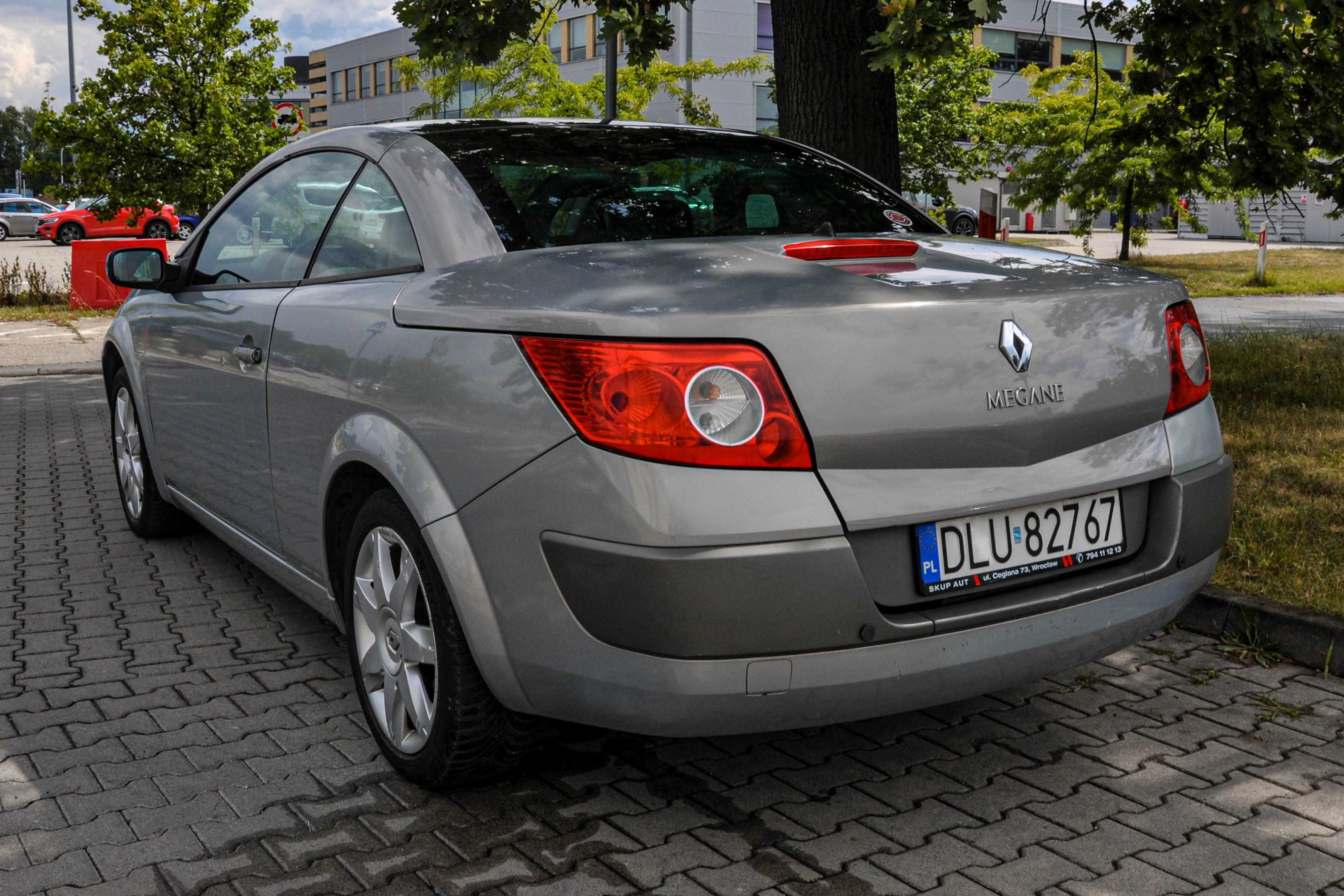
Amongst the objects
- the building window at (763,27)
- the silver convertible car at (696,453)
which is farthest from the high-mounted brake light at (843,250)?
the building window at (763,27)

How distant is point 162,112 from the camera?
17.7 meters

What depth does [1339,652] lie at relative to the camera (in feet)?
13.0

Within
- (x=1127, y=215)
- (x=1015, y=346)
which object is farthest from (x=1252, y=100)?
(x=1127, y=215)

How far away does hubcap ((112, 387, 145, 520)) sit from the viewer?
5.50 meters

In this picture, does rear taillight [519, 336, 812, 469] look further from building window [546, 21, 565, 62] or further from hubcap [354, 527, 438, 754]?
building window [546, 21, 565, 62]

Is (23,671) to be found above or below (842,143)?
below

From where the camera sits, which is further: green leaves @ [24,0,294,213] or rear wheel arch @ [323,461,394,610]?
green leaves @ [24,0,294,213]

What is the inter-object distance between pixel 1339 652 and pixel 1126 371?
1.67 metres

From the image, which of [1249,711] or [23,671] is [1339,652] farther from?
[23,671]

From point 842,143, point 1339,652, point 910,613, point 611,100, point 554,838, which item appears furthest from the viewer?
point 611,100

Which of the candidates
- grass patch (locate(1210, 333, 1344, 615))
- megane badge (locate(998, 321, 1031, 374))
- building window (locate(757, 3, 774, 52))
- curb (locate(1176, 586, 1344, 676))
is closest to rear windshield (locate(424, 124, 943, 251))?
megane badge (locate(998, 321, 1031, 374))

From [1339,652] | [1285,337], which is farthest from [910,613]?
[1285,337]

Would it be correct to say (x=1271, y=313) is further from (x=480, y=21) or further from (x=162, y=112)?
(x=162, y=112)

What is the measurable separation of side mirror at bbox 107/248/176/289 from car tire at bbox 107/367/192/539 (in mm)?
631
